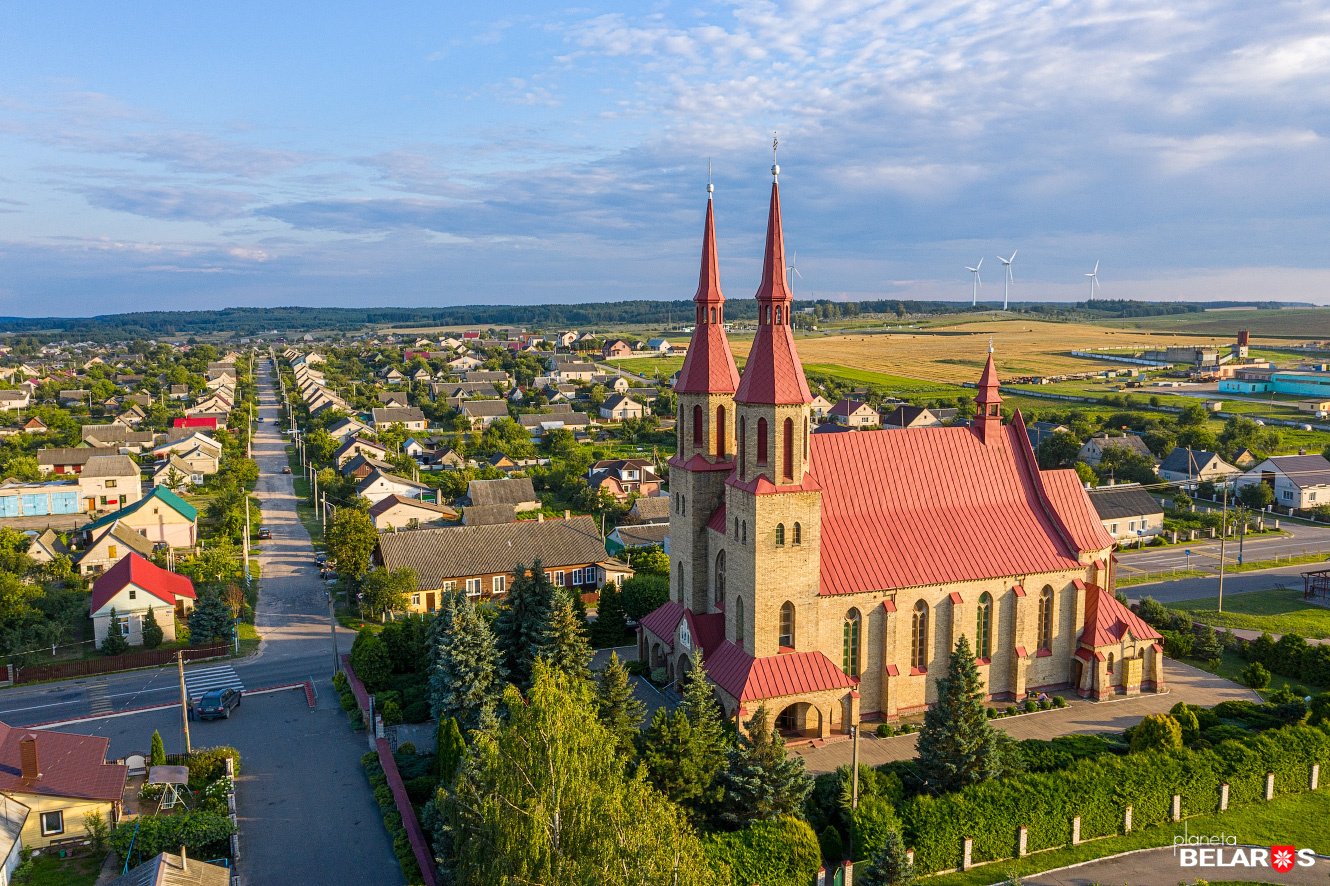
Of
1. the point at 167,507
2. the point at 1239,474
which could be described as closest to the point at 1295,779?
the point at 1239,474

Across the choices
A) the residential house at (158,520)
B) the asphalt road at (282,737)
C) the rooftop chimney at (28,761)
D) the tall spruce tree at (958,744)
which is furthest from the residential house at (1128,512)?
the residential house at (158,520)

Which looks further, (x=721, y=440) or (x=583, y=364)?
(x=583, y=364)

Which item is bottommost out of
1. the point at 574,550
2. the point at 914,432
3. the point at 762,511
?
the point at 574,550

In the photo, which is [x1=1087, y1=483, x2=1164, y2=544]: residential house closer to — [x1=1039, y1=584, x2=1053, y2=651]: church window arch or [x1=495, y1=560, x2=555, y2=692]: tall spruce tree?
[x1=1039, y1=584, x2=1053, y2=651]: church window arch

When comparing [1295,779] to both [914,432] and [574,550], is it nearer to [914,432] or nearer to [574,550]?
[914,432]

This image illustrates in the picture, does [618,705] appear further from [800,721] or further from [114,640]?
[114,640]

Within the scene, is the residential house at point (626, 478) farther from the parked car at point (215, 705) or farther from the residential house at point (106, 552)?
the parked car at point (215, 705)

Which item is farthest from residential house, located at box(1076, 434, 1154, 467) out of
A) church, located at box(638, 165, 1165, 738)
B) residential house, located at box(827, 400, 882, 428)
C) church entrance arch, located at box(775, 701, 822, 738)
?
church entrance arch, located at box(775, 701, 822, 738)
